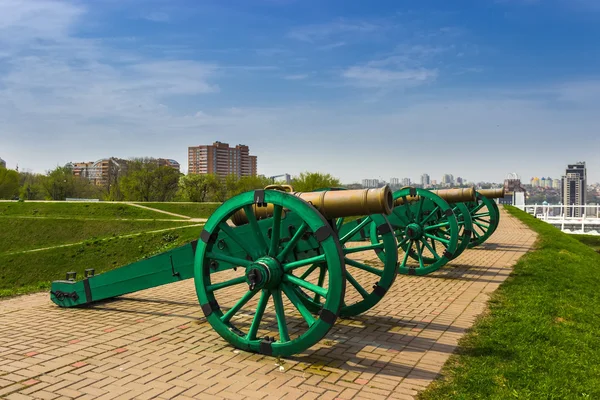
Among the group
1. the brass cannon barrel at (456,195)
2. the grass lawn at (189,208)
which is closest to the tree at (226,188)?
the grass lawn at (189,208)

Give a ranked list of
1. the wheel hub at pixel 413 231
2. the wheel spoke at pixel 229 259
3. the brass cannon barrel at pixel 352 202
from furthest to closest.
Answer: the wheel hub at pixel 413 231 → the wheel spoke at pixel 229 259 → the brass cannon barrel at pixel 352 202

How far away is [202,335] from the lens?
5.71m

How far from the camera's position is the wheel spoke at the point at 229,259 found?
17.1 feet

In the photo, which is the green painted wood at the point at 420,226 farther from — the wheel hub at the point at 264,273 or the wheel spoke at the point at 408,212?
the wheel hub at the point at 264,273

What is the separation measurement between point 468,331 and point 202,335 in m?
2.99

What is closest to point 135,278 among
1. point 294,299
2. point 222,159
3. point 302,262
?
point 294,299

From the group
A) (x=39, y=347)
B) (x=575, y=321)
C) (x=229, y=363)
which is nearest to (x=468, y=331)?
(x=575, y=321)

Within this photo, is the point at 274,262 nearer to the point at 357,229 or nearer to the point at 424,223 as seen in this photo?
the point at 357,229

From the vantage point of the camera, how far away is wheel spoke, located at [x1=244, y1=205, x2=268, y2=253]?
5098mm

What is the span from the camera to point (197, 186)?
5947 cm

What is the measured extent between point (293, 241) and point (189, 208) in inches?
1599

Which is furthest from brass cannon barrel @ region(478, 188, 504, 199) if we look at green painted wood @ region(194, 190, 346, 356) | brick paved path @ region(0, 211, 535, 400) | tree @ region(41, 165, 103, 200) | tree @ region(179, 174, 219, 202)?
tree @ region(41, 165, 103, 200)

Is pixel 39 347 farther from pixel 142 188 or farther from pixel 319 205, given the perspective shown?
pixel 142 188

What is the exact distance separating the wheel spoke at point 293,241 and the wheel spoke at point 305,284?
195mm
